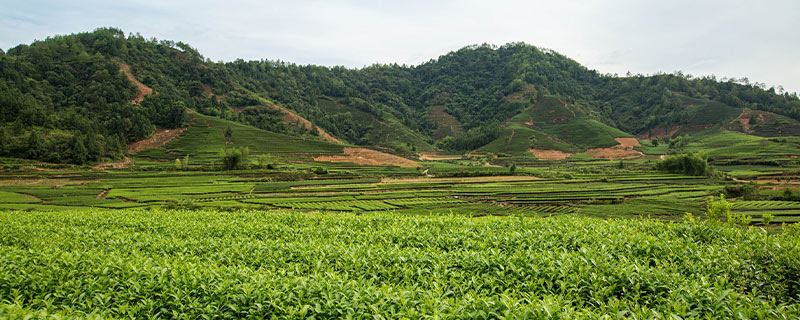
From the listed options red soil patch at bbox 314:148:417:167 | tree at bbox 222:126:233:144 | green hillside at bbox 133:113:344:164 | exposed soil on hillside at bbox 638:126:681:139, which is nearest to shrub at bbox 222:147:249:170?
green hillside at bbox 133:113:344:164

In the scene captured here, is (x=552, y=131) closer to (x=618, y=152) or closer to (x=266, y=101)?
(x=618, y=152)

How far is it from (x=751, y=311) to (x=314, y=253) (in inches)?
309

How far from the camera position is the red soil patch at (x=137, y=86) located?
108438mm

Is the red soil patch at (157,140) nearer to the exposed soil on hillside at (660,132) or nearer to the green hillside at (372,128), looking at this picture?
the green hillside at (372,128)

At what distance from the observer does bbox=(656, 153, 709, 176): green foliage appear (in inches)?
2335

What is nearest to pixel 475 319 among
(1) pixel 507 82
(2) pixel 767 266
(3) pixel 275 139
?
(2) pixel 767 266

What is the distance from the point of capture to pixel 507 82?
19550cm

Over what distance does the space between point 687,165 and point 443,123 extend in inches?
4613

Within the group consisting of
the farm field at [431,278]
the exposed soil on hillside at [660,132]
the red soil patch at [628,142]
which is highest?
the exposed soil on hillside at [660,132]

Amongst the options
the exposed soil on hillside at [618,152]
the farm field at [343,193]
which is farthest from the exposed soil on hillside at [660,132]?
the farm field at [343,193]

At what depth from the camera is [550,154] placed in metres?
105

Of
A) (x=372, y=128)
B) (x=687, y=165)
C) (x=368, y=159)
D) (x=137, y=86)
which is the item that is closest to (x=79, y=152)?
(x=368, y=159)

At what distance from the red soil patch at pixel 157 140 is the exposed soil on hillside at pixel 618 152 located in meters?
119

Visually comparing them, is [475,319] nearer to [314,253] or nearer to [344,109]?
[314,253]
